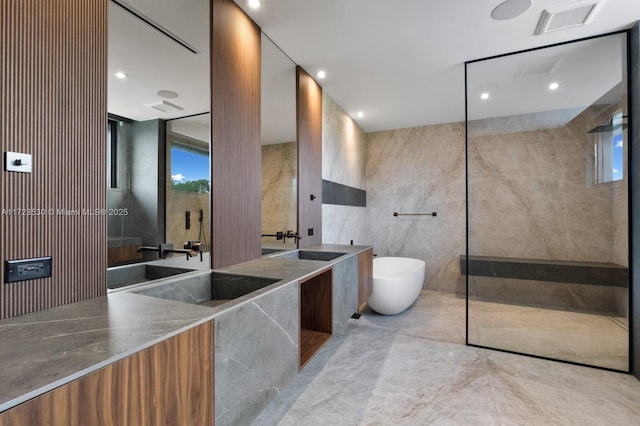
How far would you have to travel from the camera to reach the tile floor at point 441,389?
1.75m

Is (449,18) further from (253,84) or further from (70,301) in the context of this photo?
(70,301)

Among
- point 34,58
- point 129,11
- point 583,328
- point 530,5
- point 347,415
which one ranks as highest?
point 530,5

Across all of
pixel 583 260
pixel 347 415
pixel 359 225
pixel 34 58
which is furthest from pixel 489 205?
pixel 34 58

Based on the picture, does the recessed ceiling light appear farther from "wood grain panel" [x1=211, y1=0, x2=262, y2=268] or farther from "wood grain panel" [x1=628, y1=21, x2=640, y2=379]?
"wood grain panel" [x1=628, y1=21, x2=640, y2=379]

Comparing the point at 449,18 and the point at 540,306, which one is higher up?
the point at 449,18

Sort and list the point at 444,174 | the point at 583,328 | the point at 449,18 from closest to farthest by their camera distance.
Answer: the point at 449,18
the point at 583,328
the point at 444,174

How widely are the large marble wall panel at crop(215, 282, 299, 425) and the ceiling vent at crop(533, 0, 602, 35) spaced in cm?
247

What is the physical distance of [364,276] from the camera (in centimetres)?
269

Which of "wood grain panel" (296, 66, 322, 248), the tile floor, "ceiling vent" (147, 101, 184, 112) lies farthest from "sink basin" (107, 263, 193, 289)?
"wood grain panel" (296, 66, 322, 248)

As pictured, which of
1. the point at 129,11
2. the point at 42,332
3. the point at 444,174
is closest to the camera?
the point at 42,332

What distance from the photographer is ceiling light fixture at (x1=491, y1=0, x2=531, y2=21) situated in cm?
189

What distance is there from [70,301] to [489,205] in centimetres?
317

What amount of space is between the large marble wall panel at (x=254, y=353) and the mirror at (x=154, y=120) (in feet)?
2.10

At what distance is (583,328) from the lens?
2523 mm
